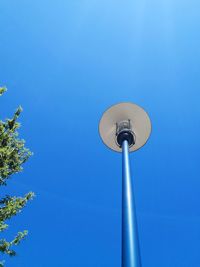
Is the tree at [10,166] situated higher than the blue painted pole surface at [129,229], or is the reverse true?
the tree at [10,166]

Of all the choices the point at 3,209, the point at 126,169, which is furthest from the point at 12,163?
the point at 126,169

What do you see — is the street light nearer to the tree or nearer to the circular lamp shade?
the circular lamp shade

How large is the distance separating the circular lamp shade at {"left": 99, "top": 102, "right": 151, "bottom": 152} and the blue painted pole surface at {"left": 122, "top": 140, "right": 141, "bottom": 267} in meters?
2.28

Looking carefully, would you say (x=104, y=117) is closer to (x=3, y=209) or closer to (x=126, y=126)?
(x=126, y=126)

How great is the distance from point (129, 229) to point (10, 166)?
491 cm

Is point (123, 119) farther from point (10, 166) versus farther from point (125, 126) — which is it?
point (10, 166)

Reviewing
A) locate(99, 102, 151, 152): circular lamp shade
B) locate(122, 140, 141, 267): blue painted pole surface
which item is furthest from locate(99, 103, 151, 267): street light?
locate(122, 140, 141, 267): blue painted pole surface

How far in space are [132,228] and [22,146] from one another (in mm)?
5321

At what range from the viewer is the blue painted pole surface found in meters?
2.93

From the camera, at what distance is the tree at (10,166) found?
22.5 feet

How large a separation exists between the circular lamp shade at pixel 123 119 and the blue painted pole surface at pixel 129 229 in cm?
228

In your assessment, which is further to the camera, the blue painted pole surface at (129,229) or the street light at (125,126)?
the street light at (125,126)

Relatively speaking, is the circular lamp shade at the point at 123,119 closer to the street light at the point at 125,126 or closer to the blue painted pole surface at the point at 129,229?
the street light at the point at 125,126

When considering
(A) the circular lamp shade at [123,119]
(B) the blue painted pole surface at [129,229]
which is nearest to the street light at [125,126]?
(A) the circular lamp shade at [123,119]
